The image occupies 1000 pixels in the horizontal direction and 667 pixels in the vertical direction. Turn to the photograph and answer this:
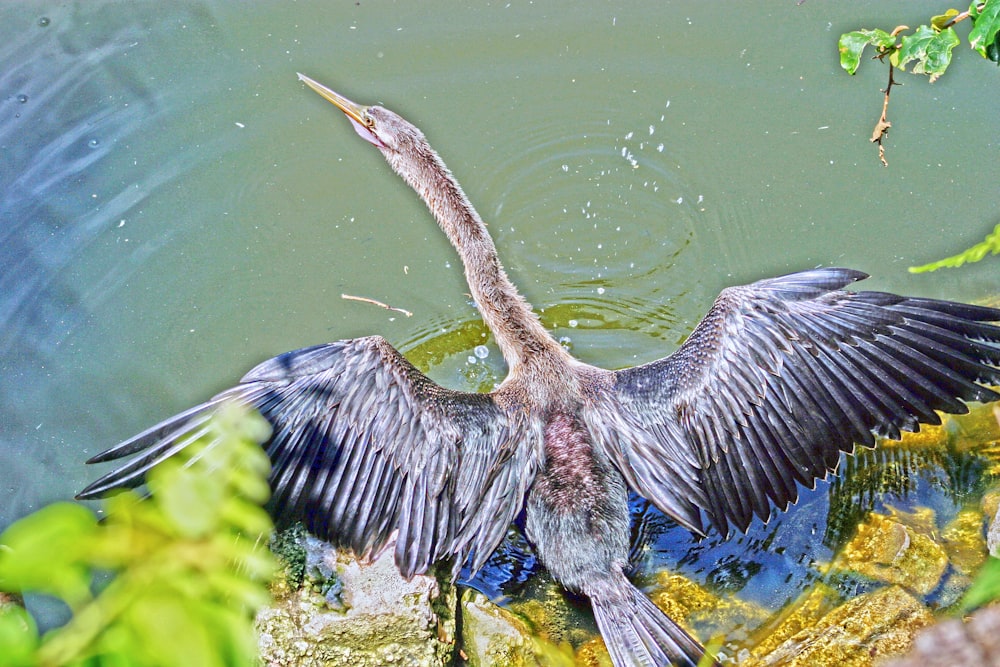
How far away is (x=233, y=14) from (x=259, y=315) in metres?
2.52

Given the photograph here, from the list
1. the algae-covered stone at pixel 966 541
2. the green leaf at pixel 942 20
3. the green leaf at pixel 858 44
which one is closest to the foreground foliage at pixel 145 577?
the algae-covered stone at pixel 966 541

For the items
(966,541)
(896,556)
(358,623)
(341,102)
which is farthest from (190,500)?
(341,102)

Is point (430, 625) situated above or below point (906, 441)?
below

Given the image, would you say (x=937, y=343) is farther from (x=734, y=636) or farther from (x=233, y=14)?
(x=233, y=14)

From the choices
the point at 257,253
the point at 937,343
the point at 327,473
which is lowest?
the point at 327,473

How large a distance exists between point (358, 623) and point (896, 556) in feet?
8.07

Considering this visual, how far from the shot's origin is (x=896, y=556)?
411 centimetres

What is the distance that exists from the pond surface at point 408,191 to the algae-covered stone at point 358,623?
5.68 feet

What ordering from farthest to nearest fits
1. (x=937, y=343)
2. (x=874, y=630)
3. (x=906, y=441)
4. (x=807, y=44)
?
(x=807, y=44)
(x=906, y=441)
(x=937, y=343)
(x=874, y=630)

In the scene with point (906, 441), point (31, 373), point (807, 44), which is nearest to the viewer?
point (906, 441)

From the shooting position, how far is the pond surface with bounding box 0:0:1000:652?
5555 millimetres

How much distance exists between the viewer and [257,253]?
5852 millimetres

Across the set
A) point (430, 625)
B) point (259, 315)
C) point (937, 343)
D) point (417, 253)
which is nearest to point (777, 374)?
point (937, 343)

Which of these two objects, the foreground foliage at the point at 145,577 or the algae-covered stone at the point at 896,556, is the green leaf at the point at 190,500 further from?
the algae-covered stone at the point at 896,556
